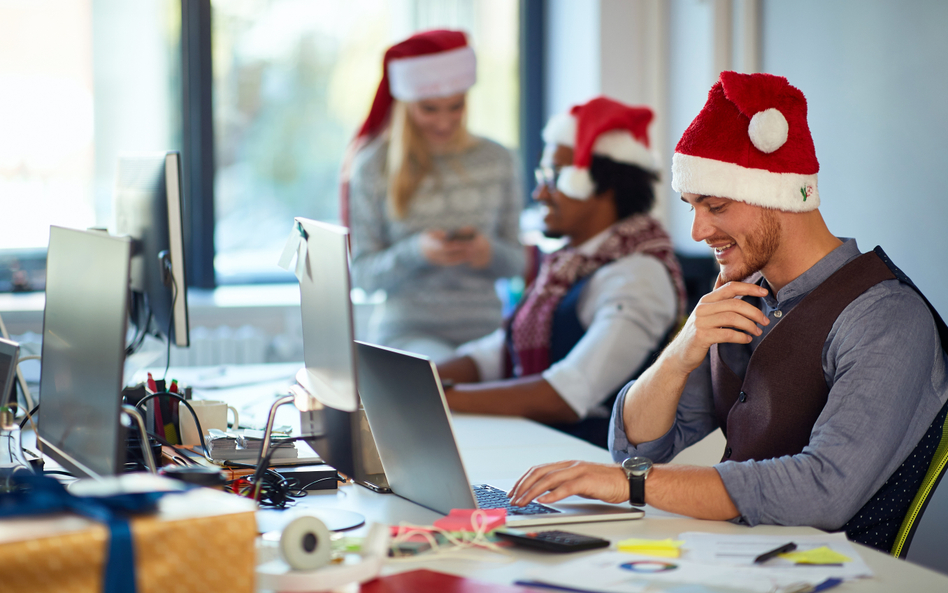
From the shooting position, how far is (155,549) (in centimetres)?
81

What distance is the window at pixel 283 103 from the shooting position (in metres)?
3.98

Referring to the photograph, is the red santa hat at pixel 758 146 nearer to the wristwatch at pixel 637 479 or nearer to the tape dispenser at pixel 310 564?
the wristwatch at pixel 637 479

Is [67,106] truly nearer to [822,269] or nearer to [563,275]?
[563,275]

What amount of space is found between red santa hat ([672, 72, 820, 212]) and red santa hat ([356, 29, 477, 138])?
1.84m

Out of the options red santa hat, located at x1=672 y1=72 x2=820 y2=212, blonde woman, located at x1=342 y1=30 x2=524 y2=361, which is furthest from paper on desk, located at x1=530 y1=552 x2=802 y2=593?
blonde woman, located at x1=342 y1=30 x2=524 y2=361

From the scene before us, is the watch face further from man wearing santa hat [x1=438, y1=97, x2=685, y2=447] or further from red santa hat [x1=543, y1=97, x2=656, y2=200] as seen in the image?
red santa hat [x1=543, y1=97, x2=656, y2=200]

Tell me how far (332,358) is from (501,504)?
35cm

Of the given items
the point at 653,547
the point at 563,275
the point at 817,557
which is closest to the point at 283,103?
the point at 563,275

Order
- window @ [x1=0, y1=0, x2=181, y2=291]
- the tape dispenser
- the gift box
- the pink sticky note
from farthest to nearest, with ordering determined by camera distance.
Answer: window @ [x1=0, y1=0, x2=181, y2=291]
the pink sticky note
the tape dispenser
the gift box

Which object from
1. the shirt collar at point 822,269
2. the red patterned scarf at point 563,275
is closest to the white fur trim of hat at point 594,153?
the red patterned scarf at point 563,275

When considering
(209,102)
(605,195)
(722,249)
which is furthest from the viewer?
(209,102)

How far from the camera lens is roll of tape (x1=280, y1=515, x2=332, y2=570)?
982 mm

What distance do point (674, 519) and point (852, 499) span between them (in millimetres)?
253

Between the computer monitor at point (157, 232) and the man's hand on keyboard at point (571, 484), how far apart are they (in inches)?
36.4
